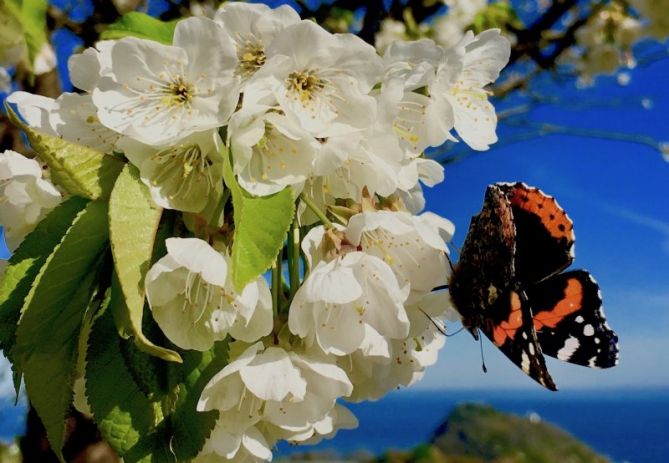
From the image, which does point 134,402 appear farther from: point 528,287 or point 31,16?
point 31,16

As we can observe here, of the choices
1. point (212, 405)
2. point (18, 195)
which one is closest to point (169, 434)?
point (212, 405)

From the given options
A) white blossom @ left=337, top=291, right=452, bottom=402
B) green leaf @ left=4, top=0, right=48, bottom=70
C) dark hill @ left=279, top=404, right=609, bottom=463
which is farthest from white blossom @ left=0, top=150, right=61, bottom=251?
dark hill @ left=279, top=404, right=609, bottom=463

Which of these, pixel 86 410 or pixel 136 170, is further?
pixel 86 410

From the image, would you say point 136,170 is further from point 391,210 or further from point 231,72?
point 391,210

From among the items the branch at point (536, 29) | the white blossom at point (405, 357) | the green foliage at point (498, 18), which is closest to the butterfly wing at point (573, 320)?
the white blossom at point (405, 357)

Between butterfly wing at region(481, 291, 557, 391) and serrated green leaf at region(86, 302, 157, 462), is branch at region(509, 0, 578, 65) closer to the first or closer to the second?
butterfly wing at region(481, 291, 557, 391)
